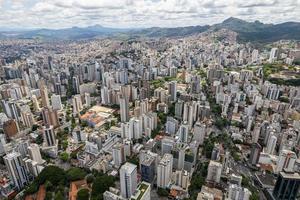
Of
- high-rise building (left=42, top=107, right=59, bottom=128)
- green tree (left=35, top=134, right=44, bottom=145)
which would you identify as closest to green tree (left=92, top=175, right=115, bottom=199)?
green tree (left=35, top=134, right=44, bottom=145)

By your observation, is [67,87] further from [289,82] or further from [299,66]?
[299,66]

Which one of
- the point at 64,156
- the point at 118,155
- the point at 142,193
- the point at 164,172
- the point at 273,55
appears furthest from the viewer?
the point at 273,55

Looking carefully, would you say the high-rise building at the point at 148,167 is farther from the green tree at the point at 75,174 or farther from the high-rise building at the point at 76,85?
the high-rise building at the point at 76,85

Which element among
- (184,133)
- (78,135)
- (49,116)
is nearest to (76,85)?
(49,116)

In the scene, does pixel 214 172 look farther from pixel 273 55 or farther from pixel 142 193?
pixel 273 55

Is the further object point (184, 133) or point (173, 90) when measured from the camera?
point (173, 90)

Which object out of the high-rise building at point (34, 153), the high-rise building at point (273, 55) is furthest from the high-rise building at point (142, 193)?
the high-rise building at point (273, 55)
